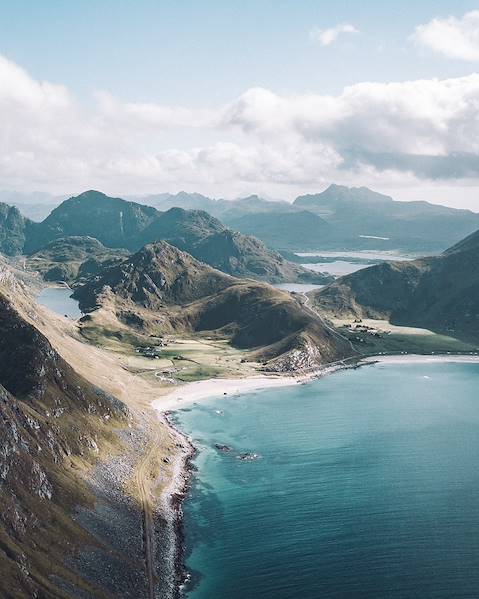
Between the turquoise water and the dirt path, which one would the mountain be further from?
the turquoise water

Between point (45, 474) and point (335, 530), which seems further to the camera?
point (335, 530)

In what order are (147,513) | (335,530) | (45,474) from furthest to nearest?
1. (147,513)
2. (335,530)
3. (45,474)

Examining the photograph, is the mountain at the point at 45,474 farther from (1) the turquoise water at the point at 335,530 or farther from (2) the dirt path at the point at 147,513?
(1) the turquoise water at the point at 335,530

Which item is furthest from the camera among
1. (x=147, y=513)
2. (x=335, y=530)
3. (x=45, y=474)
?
(x=147, y=513)

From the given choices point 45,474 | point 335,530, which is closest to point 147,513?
point 45,474

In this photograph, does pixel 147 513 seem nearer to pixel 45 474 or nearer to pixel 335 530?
pixel 45 474

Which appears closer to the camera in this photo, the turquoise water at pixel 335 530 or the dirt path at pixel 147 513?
the turquoise water at pixel 335 530

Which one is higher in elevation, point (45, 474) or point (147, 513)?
point (45, 474)

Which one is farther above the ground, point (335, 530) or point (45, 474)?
point (45, 474)

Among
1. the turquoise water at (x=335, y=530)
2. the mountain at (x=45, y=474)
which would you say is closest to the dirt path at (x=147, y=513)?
the mountain at (x=45, y=474)
